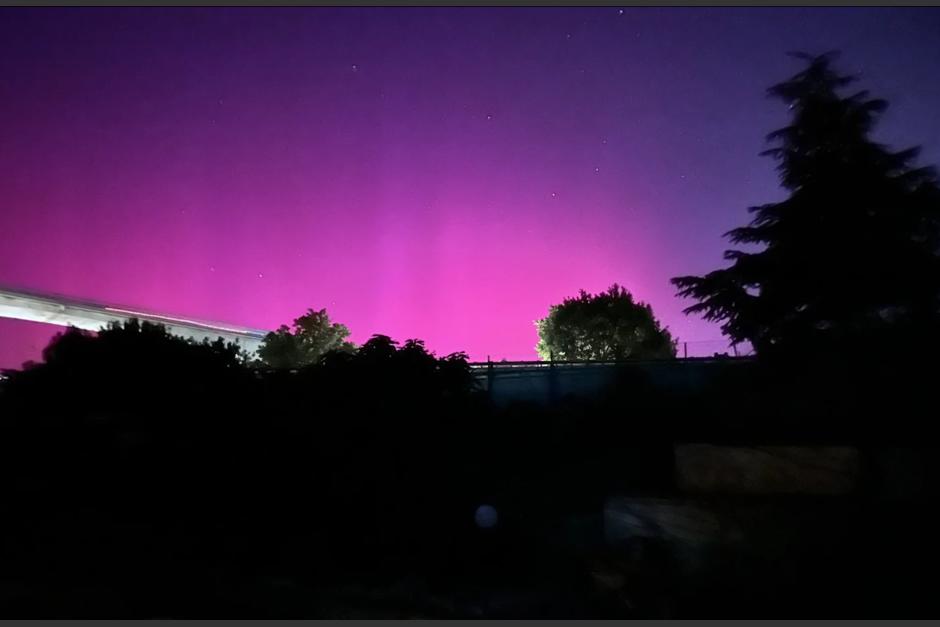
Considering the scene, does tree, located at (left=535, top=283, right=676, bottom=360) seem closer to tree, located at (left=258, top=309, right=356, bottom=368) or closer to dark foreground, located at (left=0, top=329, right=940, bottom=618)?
tree, located at (left=258, top=309, right=356, bottom=368)

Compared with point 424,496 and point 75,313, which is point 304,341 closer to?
point 75,313

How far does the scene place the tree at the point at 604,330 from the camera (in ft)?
127

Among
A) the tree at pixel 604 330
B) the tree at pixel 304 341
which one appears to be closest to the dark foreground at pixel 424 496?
the tree at pixel 304 341

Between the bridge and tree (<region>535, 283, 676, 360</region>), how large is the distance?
21.5 metres

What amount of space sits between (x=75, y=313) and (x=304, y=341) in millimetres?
16679

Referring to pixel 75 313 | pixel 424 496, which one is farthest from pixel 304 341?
pixel 424 496

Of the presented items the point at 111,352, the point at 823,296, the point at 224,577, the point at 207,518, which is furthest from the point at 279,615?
the point at 823,296

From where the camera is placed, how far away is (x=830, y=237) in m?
15.8

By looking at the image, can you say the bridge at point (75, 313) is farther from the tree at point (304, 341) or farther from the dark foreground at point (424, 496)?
the dark foreground at point (424, 496)

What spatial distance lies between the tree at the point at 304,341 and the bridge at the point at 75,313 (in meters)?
1.99

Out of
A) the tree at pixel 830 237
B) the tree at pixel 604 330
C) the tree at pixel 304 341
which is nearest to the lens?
the tree at pixel 830 237

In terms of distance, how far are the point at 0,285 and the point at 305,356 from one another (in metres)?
19.1

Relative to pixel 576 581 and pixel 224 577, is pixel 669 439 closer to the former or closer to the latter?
pixel 576 581

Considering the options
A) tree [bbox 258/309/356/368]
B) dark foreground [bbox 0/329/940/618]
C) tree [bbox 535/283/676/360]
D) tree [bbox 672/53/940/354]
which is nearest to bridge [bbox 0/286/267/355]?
tree [bbox 258/309/356/368]
